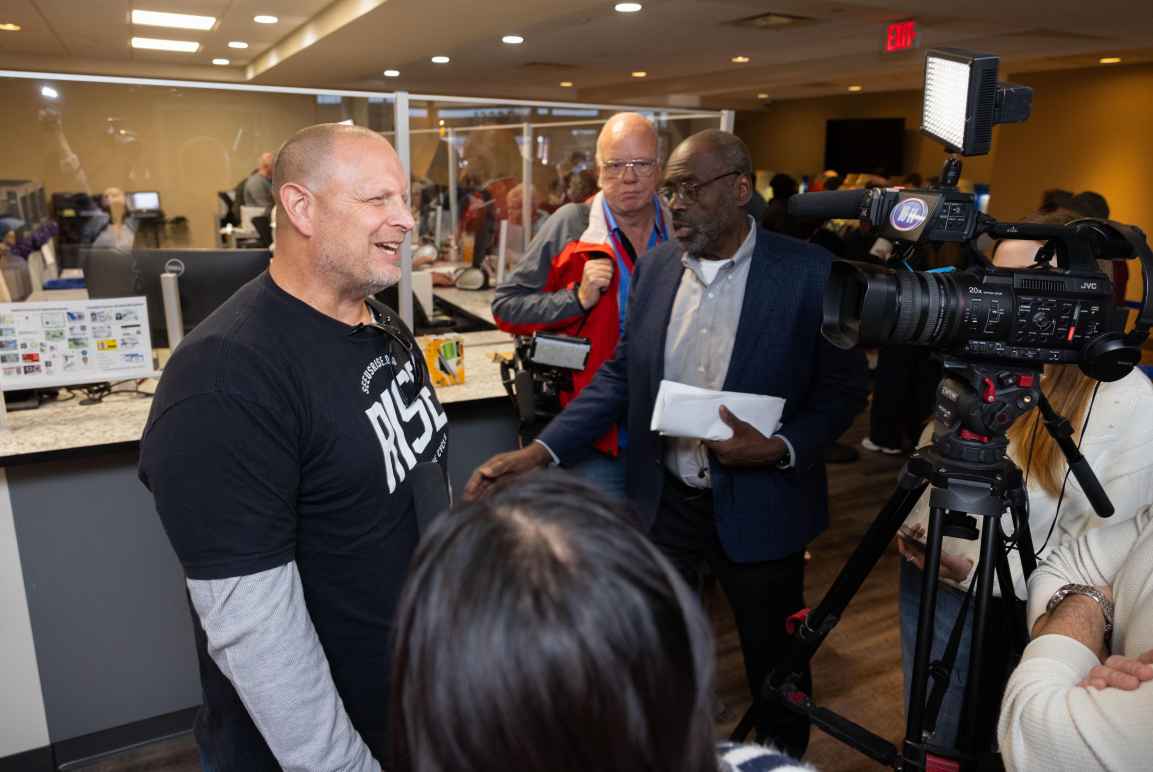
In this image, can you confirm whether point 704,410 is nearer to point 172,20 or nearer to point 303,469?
point 303,469

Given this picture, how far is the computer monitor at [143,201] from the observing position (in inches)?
173

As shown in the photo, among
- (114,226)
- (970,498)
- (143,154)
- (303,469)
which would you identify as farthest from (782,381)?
(143,154)

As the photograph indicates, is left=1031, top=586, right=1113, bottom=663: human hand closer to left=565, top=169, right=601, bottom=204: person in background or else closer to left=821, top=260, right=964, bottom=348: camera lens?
left=821, top=260, right=964, bottom=348: camera lens

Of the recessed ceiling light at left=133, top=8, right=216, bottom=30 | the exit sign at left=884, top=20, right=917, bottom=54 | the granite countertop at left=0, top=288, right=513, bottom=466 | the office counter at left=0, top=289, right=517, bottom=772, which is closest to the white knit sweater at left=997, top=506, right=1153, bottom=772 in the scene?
the granite countertop at left=0, top=288, right=513, bottom=466

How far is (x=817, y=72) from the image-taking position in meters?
8.90

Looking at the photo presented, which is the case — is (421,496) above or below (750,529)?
above

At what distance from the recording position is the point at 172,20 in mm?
6660

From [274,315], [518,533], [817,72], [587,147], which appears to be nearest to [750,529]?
[274,315]

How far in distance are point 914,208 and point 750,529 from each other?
0.81 meters

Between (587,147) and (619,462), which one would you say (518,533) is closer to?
(619,462)

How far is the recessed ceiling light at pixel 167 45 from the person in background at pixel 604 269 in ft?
24.2

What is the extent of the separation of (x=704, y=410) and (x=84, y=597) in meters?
1.63

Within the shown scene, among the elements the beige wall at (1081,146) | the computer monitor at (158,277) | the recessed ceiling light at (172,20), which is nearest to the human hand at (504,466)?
the computer monitor at (158,277)

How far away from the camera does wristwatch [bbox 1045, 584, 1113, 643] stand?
1.06 meters
